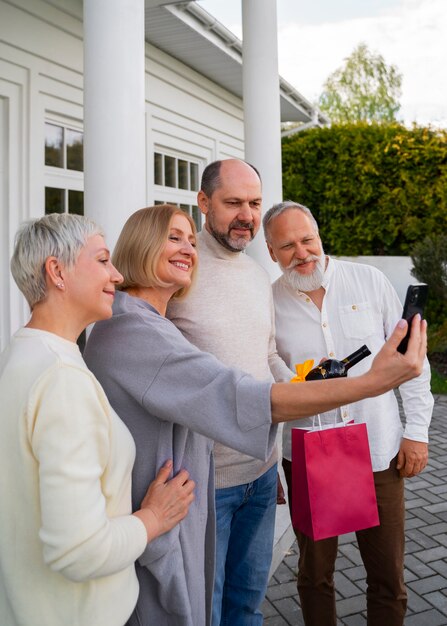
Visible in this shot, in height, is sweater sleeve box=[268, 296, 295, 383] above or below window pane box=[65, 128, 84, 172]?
below

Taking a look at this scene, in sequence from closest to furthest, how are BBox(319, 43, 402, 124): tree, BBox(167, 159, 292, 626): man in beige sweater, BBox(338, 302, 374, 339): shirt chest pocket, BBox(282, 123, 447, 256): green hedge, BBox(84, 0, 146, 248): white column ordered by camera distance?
BBox(167, 159, 292, 626): man in beige sweater
BBox(338, 302, 374, 339): shirt chest pocket
BBox(84, 0, 146, 248): white column
BBox(282, 123, 447, 256): green hedge
BBox(319, 43, 402, 124): tree

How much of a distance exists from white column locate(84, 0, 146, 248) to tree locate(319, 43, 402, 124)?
36.3 meters

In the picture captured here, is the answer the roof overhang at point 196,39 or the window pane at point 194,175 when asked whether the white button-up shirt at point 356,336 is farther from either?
the window pane at point 194,175

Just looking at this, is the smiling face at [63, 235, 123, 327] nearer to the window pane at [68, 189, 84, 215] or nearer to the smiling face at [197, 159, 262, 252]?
the smiling face at [197, 159, 262, 252]

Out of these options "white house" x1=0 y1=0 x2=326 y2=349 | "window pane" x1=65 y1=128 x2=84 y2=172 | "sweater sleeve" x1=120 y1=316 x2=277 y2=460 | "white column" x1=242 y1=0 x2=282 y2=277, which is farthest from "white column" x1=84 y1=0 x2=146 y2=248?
"white column" x1=242 y1=0 x2=282 y2=277

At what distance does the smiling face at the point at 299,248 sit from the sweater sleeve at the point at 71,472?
1517 millimetres

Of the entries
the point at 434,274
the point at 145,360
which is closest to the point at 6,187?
the point at 145,360

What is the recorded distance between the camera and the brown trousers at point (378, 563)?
265cm

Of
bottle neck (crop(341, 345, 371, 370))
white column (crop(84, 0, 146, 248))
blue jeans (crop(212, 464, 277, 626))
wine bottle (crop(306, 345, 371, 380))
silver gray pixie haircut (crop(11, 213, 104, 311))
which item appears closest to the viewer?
silver gray pixie haircut (crop(11, 213, 104, 311))

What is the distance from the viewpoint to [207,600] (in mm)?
1836

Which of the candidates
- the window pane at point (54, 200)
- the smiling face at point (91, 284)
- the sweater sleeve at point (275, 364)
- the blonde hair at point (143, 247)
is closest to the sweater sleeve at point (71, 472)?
the smiling face at point (91, 284)

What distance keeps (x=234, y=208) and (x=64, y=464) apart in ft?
4.93

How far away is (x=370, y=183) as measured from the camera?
42.4 ft

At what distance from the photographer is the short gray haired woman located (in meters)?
1.29
